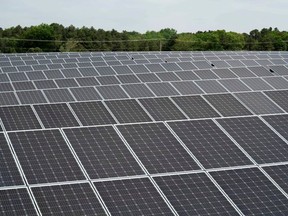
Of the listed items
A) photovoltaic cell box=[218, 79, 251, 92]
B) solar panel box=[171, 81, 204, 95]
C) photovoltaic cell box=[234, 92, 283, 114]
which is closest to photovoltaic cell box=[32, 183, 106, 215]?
photovoltaic cell box=[234, 92, 283, 114]

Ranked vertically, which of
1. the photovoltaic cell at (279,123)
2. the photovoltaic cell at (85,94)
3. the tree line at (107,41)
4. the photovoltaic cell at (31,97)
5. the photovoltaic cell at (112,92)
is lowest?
the tree line at (107,41)

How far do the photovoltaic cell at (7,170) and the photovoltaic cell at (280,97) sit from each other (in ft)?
50.7

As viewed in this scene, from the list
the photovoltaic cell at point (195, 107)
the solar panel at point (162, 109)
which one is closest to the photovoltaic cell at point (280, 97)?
the photovoltaic cell at point (195, 107)

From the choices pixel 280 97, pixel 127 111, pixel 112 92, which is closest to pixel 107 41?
pixel 112 92

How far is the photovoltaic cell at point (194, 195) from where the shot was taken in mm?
19750

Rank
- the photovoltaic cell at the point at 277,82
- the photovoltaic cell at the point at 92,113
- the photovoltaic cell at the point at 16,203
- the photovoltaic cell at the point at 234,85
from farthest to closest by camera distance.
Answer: the photovoltaic cell at the point at 277,82
the photovoltaic cell at the point at 234,85
the photovoltaic cell at the point at 92,113
the photovoltaic cell at the point at 16,203

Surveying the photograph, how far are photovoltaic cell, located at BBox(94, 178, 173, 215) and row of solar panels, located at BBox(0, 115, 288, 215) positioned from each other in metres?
0.04

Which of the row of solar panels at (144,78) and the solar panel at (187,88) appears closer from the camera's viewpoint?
the solar panel at (187,88)

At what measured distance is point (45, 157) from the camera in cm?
2205

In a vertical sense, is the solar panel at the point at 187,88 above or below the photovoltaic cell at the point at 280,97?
above

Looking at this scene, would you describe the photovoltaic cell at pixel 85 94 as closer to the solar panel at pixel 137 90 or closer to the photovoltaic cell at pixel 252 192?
the solar panel at pixel 137 90

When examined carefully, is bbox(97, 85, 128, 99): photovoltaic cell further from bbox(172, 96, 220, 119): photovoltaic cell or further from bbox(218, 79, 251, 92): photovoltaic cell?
bbox(218, 79, 251, 92): photovoltaic cell

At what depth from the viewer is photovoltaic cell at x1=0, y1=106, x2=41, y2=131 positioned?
24.6 meters

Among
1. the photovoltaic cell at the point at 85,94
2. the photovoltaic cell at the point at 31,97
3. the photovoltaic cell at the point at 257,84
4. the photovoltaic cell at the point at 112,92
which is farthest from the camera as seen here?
the photovoltaic cell at the point at 257,84
